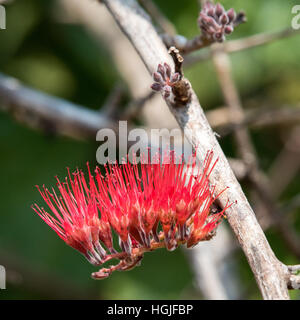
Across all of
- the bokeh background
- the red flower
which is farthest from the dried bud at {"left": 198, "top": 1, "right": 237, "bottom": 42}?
the bokeh background

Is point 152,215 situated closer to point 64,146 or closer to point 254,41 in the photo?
point 254,41

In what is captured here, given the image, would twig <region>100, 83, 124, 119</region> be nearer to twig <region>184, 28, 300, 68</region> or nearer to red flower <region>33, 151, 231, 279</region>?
twig <region>184, 28, 300, 68</region>

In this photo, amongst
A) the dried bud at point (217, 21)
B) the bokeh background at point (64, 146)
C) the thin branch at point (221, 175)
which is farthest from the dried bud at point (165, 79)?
the bokeh background at point (64, 146)

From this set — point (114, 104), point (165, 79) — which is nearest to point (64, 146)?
point (114, 104)

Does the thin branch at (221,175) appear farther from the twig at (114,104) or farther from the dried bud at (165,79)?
the twig at (114,104)

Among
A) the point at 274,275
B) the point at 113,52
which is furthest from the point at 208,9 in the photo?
the point at 113,52

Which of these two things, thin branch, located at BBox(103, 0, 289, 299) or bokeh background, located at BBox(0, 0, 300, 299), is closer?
thin branch, located at BBox(103, 0, 289, 299)
